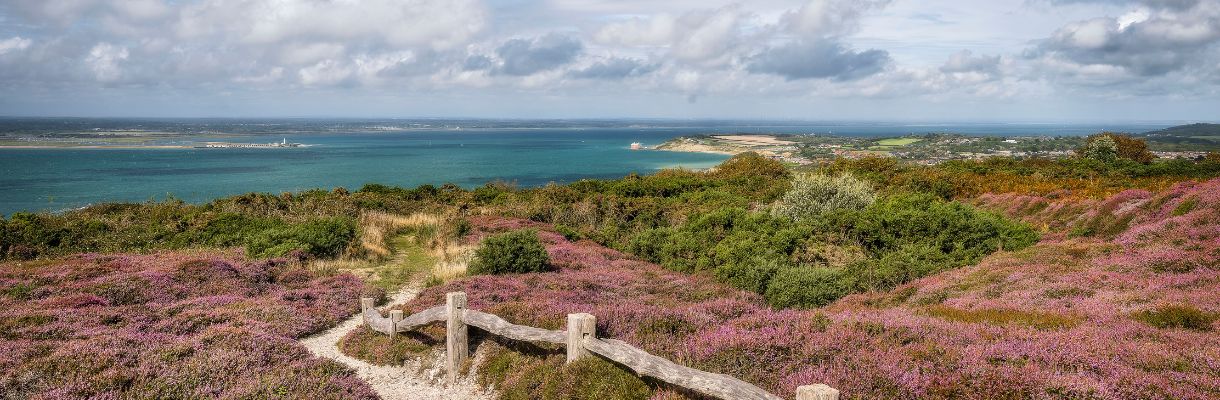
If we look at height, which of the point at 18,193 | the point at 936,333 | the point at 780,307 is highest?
the point at 936,333

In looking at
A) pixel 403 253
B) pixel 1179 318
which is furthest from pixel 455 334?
pixel 403 253

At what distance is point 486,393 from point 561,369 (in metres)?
1.29

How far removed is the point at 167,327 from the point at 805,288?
11.2m

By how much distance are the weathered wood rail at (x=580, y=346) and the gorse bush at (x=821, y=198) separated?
15548 mm

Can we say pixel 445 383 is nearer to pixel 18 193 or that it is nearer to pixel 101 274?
pixel 101 274

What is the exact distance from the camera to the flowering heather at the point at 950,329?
562 centimetres

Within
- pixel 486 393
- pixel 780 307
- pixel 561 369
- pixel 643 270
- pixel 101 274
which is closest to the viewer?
pixel 561 369

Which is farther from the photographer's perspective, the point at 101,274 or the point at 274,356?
the point at 101,274

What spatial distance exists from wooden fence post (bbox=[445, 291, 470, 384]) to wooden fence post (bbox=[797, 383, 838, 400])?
16.8 feet

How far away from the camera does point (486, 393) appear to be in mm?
7891

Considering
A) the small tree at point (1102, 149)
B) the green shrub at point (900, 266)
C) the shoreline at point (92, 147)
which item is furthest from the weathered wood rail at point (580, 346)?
the shoreline at point (92, 147)

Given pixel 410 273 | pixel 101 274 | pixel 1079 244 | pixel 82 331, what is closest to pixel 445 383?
pixel 82 331

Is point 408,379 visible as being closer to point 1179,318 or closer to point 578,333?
point 578,333

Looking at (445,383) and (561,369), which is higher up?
(561,369)
